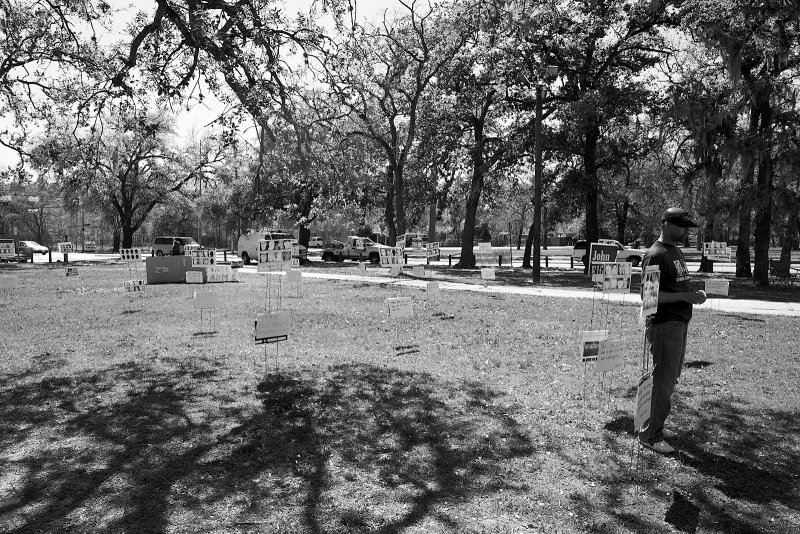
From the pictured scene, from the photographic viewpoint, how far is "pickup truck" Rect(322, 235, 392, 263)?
37.8 m

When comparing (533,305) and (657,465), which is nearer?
(657,465)

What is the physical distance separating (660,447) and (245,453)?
130 inches

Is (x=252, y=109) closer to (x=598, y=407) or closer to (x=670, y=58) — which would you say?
(x=598, y=407)

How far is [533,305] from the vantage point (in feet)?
46.0

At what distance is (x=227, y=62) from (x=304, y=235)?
111 feet

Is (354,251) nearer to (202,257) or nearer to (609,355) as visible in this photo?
(202,257)

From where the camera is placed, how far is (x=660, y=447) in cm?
481

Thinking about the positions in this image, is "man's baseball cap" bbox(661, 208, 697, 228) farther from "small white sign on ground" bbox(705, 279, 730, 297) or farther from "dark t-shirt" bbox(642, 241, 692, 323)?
"small white sign on ground" bbox(705, 279, 730, 297)

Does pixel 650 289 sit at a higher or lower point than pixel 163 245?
higher

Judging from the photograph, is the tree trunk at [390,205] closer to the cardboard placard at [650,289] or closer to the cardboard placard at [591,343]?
the cardboard placard at [591,343]

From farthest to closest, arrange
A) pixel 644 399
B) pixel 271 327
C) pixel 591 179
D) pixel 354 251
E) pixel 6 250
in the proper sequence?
1. pixel 354 251
2. pixel 591 179
3. pixel 6 250
4. pixel 271 327
5. pixel 644 399

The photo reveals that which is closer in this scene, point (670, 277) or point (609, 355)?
point (670, 277)

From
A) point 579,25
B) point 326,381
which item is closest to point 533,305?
point 326,381

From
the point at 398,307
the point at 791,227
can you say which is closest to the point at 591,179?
the point at 791,227
